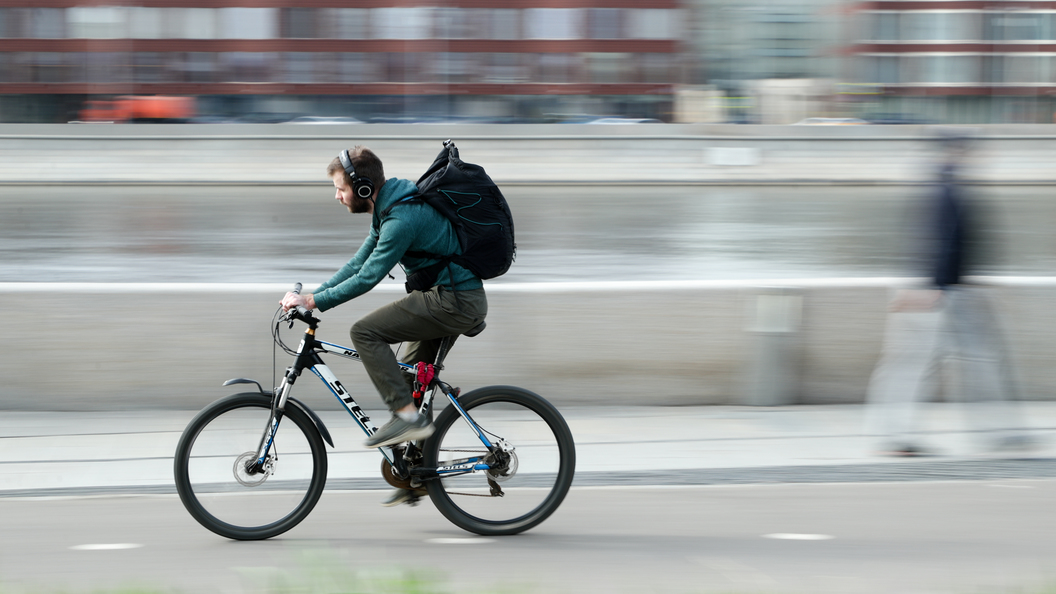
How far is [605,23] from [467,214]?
69.5m

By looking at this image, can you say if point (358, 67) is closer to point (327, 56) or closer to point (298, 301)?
point (327, 56)

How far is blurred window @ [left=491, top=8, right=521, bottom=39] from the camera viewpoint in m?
68.6

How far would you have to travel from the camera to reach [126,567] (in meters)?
4.35

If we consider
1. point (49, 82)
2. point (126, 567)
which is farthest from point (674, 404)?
point (49, 82)

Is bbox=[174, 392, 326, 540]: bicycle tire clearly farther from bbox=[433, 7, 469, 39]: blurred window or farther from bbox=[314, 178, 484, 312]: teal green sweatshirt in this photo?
bbox=[433, 7, 469, 39]: blurred window

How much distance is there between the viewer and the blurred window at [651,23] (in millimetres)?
71562

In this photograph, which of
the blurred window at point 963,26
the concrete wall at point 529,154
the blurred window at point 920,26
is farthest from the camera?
the blurred window at point 920,26

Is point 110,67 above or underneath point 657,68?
underneath

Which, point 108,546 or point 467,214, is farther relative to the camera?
point 108,546

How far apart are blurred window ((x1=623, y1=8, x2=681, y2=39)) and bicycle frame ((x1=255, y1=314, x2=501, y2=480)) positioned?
6929 cm

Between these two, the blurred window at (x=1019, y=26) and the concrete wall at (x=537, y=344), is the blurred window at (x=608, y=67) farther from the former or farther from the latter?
the concrete wall at (x=537, y=344)

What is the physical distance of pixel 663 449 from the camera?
625cm

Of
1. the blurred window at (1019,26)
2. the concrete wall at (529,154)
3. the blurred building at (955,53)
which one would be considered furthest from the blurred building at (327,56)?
the blurred window at (1019,26)

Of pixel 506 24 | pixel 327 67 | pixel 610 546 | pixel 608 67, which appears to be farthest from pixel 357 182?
pixel 608 67
